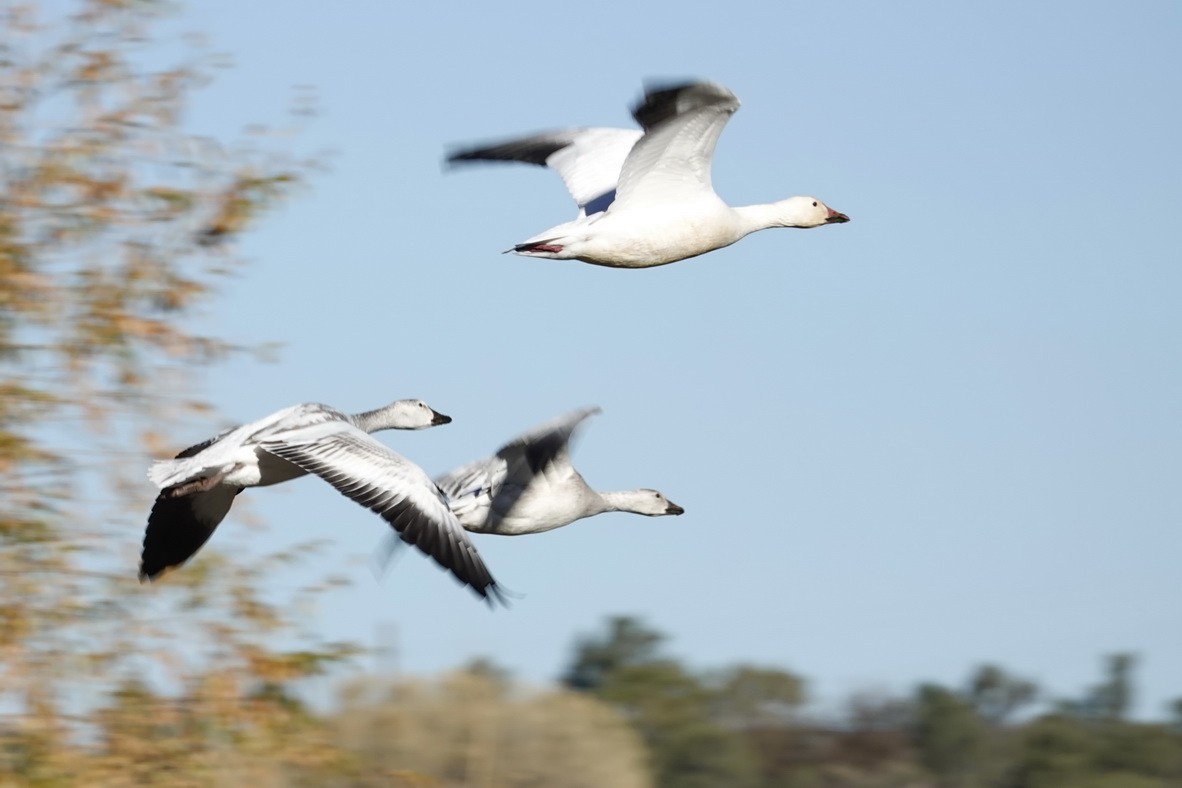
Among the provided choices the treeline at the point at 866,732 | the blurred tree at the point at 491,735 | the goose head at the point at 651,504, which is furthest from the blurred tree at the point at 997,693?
the goose head at the point at 651,504

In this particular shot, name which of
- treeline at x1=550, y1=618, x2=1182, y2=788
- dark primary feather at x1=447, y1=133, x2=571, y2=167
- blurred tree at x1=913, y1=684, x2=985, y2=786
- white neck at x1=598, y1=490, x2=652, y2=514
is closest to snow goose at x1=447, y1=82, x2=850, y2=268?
dark primary feather at x1=447, y1=133, x2=571, y2=167

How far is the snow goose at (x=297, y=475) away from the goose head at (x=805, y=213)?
2.53m

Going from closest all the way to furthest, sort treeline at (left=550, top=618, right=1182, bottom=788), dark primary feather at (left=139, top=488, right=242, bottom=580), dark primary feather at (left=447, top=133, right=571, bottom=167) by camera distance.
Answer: dark primary feather at (left=139, top=488, right=242, bottom=580) → dark primary feather at (left=447, top=133, right=571, bottom=167) → treeline at (left=550, top=618, right=1182, bottom=788)

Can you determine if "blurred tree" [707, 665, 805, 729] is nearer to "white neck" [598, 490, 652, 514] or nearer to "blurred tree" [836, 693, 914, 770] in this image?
"blurred tree" [836, 693, 914, 770]

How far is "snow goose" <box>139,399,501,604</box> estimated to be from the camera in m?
8.12

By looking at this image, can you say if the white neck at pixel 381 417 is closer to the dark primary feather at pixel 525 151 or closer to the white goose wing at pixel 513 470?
the white goose wing at pixel 513 470

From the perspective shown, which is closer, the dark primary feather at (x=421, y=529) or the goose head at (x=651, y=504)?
the dark primary feather at (x=421, y=529)

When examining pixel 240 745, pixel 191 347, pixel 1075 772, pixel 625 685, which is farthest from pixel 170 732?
pixel 625 685

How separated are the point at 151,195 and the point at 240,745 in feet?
8.91

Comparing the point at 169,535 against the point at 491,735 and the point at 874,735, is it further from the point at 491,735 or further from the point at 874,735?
the point at 874,735

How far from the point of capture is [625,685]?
212ft

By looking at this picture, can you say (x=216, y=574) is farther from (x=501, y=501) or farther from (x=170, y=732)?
(x=501, y=501)

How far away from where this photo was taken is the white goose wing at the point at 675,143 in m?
8.80

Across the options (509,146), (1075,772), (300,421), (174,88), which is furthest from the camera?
(1075,772)
